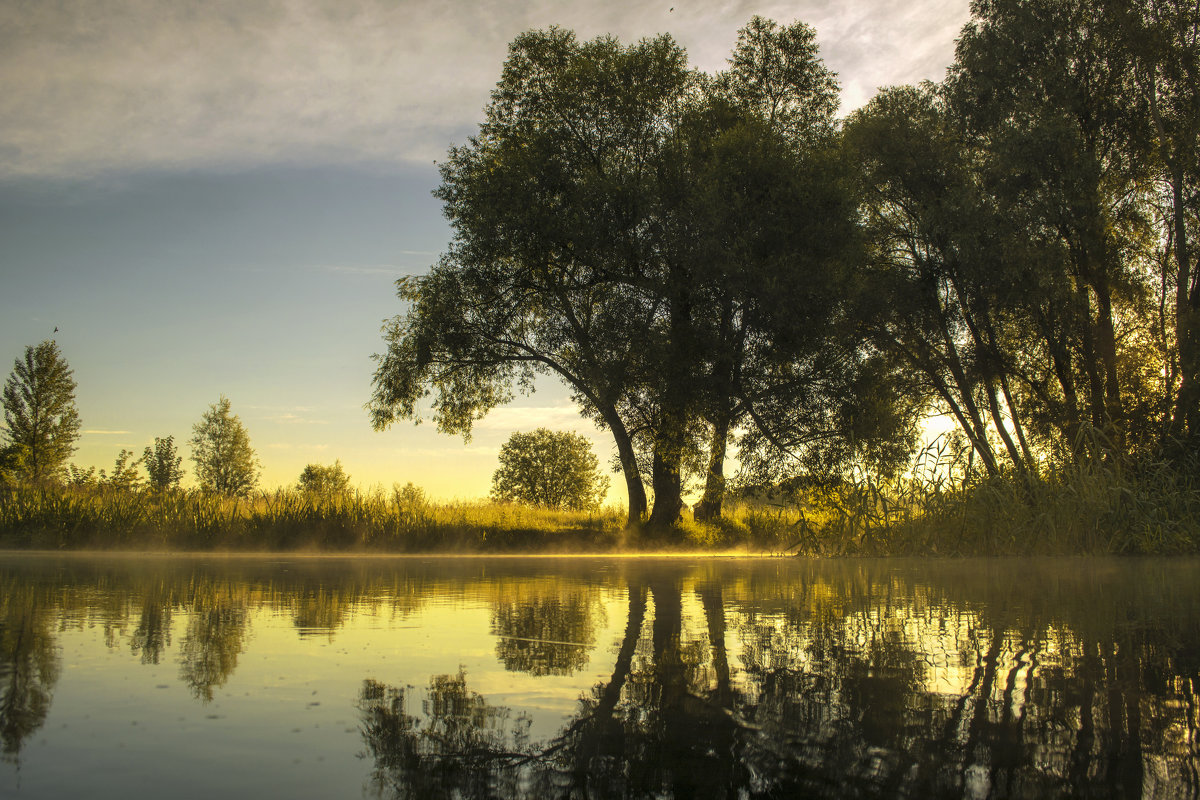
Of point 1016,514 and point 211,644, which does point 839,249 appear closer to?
point 1016,514

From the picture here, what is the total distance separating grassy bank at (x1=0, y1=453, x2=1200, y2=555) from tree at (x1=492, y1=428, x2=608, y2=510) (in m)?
37.3

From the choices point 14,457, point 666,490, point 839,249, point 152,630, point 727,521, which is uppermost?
point 839,249

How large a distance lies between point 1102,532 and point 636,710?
11480 mm

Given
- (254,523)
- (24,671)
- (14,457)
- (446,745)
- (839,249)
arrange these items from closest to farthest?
1. (446,745)
2. (24,671)
3. (254,523)
4. (839,249)
5. (14,457)

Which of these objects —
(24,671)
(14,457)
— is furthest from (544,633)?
(14,457)

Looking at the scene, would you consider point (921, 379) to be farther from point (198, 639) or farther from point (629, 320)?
point (198, 639)

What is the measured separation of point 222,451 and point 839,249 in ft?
183

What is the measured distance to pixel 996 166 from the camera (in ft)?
56.4

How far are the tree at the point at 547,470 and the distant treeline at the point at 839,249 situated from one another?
38.8 metres

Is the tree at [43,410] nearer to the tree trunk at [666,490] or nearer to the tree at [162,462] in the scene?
→ the tree at [162,462]

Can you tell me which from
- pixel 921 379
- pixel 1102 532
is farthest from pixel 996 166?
pixel 1102 532

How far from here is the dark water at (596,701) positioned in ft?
6.12

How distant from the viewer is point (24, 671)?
9.27 ft

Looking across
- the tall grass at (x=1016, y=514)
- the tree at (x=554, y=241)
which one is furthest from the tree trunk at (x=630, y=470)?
the tall grass at (x=1016, y=514)
